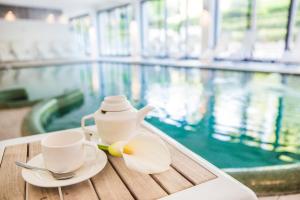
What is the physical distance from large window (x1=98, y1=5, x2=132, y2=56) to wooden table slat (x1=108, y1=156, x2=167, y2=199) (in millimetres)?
12078

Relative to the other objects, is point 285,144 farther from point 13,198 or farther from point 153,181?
point 13,198

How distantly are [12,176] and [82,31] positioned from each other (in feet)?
54.7

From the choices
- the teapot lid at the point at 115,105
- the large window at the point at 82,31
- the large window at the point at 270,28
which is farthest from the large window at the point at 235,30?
the large window at the point at 82,31

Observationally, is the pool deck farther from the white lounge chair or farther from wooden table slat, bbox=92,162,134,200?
the white lounge chair

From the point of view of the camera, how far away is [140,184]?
2.01 feet

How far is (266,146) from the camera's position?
2.34 m

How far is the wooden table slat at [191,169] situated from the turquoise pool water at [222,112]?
1489mm

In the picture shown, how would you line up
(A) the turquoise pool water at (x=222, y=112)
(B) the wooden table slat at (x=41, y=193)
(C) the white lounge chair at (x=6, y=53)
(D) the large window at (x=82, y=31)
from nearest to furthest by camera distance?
(B) the wooden table slat at (x=41, y=193), (A) the turquoise pool water at (x=222, y=112), (C) the white lounge chair at (x=6, y=53), (D) the large window at (x=82, y=31)

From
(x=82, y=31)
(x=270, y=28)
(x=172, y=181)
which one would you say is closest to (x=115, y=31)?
(x=82, y=31)

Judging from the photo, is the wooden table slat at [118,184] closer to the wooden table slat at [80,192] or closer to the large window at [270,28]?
the wooden table slat at [80,192]

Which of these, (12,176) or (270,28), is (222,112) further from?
(270,28)

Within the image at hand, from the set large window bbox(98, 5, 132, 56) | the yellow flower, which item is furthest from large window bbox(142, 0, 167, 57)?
the yellow flower

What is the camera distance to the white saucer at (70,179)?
1.94 ft

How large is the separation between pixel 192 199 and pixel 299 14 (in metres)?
7.91
